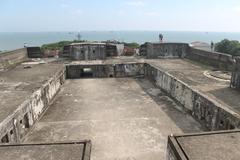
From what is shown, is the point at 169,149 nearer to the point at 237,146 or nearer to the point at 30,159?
the point at 237,146

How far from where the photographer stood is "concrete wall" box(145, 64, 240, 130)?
877 centimetres

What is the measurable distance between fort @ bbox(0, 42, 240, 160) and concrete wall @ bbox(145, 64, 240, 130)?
1.6 inches

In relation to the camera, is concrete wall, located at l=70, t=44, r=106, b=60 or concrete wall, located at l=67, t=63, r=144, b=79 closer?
concrete wall, located at l=67, t=63, r=144, b=79

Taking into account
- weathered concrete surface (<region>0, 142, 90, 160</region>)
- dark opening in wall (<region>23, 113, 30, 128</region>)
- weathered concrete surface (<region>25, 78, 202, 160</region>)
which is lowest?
weathered concrete surface (<region>25, 78, 202, 160</region>)

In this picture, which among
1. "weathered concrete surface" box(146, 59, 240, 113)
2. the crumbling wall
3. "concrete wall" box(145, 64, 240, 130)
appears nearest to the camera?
"concrete wall" box(145, 64, 240, 130)

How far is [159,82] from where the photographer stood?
16.2 meters

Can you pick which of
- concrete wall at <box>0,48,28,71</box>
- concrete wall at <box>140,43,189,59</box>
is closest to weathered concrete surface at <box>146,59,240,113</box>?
concrete wall at <box>140,43,189,59</box>

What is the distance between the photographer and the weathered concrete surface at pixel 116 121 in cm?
861

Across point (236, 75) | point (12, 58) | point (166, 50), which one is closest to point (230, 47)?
point (166, 50)

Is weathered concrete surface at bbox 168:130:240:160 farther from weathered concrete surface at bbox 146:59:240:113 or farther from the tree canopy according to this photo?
the tree canopy

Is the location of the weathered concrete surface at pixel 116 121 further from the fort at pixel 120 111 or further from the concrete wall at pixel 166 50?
the concrete wall at pixel 166 50

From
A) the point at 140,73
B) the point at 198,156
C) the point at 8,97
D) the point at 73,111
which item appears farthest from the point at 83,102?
the point at 198,156

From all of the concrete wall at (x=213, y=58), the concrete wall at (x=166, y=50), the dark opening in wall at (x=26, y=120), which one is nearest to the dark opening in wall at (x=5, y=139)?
the dark opening in wall at (x=26, y=120)

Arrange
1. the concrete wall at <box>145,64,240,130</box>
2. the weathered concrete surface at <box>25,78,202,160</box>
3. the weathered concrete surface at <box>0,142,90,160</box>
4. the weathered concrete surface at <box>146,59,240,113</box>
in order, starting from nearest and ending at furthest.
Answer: the weathered concrete surface at <box>0,142,90,160</box>
the weathered concrete surface at <box>25,78,202,160</box>
the concrete wall at <box>145,64,240,130</box>
the weathered concrete surface at <box>146,59,240,113</box>
